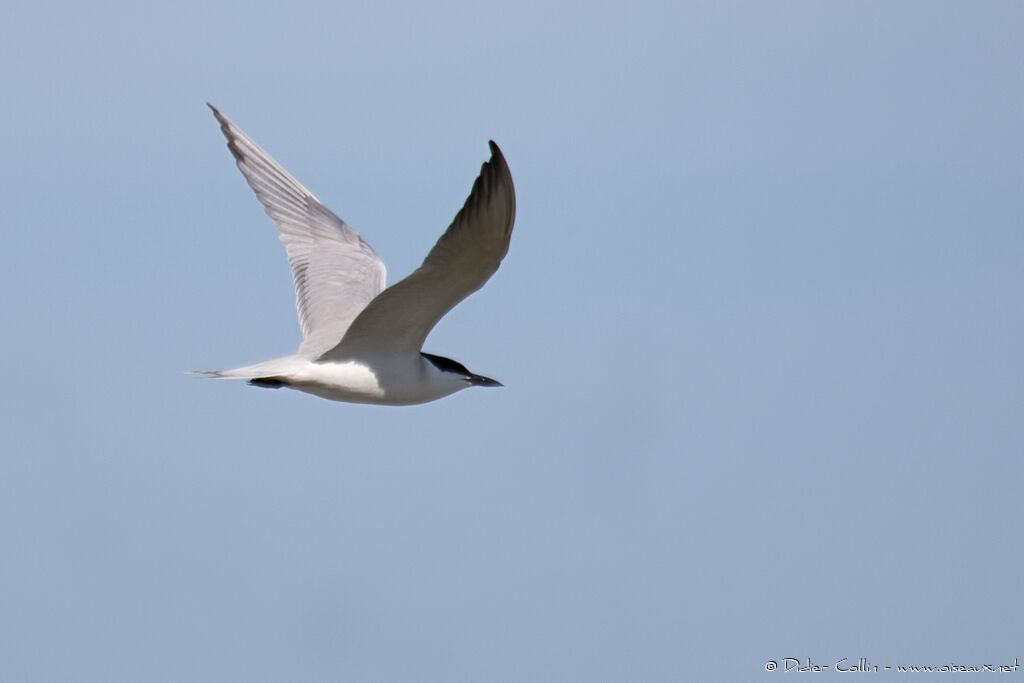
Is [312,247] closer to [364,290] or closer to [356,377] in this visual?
[364,290]

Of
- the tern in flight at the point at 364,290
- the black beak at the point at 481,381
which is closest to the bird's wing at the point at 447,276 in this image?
the tern in flight at the point at 364,290

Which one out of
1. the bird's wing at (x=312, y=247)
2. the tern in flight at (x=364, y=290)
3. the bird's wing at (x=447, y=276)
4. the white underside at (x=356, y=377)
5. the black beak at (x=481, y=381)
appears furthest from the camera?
the bird's wing at (x=312, y=247)

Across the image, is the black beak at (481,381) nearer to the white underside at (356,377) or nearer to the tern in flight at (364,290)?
the tern in flight at (364,290)

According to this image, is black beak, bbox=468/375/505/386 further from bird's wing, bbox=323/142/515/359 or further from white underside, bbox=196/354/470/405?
bird's wing, bbox=323/142/515/359

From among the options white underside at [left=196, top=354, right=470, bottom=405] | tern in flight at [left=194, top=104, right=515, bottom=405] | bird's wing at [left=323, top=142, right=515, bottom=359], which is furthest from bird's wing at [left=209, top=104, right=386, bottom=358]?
bird's wing at [left=323, top=142, right=515, bottom=359]

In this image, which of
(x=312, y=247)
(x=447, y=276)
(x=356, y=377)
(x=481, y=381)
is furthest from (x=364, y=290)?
(x=447, y=276)

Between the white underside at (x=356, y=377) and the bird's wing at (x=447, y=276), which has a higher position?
the bird's wing at (x=447, y=276)

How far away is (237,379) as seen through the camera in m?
9.62

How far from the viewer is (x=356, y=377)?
33.4 feet

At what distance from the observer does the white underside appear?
10.0 m

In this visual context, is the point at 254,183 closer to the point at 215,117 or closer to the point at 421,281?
the point at 215,117

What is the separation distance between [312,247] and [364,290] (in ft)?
3.26

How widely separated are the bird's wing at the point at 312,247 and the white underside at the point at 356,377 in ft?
3.36

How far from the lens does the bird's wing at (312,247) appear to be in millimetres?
11836
